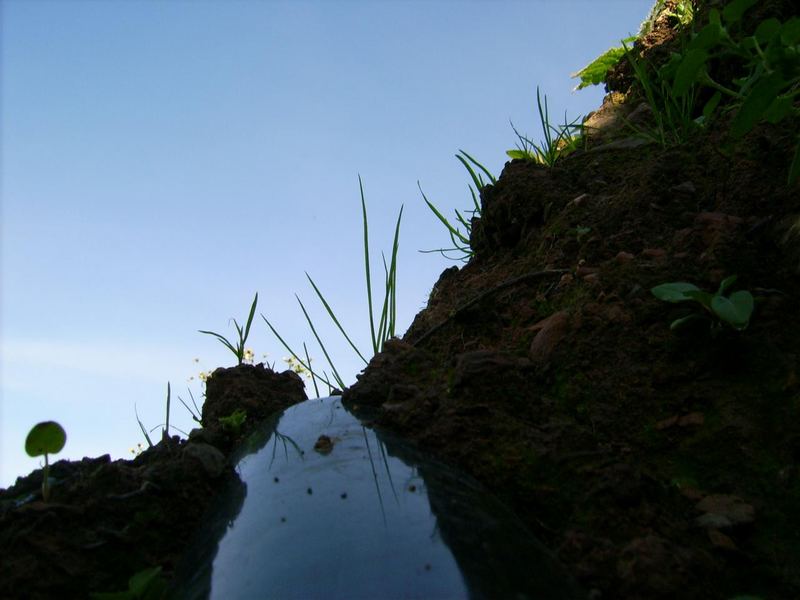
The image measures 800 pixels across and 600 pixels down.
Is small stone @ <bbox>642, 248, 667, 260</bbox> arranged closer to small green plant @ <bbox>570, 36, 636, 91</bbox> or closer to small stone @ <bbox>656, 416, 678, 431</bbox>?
small stone @ <bbox>656, 416, 678, 431</bbox>

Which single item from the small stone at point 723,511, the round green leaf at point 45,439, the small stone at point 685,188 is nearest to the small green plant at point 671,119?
the small stone at point 685,188

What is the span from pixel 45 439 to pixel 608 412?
104cm

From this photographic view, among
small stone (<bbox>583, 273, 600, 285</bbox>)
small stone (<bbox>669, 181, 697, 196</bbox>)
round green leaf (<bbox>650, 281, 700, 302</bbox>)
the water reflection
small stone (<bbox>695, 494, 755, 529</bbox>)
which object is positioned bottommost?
small stone (<bbox>695, 494, 755, 529</bbox>)

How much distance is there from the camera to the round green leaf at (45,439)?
1208 millimetres

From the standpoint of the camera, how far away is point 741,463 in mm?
1234

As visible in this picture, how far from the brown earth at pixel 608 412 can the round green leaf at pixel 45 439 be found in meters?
0.10

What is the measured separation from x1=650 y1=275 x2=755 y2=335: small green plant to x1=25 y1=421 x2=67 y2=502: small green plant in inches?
44.4

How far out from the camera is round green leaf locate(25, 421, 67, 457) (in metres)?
1.21

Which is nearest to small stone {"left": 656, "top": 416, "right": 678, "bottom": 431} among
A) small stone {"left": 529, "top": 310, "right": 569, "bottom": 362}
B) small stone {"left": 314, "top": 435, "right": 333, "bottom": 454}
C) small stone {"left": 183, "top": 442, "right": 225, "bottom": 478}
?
small stone {"left": 529, "top": 310, "right": 569, "bottom": 362}

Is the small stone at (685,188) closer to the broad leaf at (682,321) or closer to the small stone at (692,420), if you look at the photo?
the broad leaf at (682,321)

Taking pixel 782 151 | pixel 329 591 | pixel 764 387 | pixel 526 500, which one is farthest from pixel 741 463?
pixel 782 151

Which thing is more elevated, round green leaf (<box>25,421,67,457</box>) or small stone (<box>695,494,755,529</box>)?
round green leaf (<box>25,421,67,457</box>)

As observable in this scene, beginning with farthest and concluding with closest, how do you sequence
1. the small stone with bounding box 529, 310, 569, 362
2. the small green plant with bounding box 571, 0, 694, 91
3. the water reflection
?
the small green plant with bounding box 571, 0, 694, 91
the small stone with bounding box 529, 310, 569, 362
the water reflection

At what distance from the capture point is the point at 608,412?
139 centimetres
